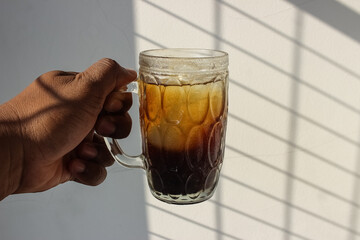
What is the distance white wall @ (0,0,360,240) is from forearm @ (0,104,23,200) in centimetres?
60

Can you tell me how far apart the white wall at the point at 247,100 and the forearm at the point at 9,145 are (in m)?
0.60

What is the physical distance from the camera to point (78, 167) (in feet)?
3.81

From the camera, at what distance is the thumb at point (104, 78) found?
0.90m

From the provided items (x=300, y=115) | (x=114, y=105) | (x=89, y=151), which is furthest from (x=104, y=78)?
(x=300, y=115)

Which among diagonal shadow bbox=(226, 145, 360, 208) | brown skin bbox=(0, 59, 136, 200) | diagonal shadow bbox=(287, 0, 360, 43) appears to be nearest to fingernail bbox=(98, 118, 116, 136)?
brown skin bbox=(0, 59, 136, 200)

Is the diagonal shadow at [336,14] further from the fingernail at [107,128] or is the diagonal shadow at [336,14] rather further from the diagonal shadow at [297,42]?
the fingernail at [107,128]

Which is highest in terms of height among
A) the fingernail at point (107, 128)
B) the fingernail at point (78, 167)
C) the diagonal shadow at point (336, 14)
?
the diagonal shadow at point (336, 14)

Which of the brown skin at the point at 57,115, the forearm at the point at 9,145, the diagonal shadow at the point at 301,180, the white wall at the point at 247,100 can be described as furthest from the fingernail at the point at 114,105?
the diagonal shadow at the point at 301,180

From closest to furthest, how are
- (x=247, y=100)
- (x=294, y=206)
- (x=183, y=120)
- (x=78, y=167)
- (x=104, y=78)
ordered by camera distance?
1. (x=183, y=120)
2. (x=104, y=78)
3. (x=78, y=167)
4. (x=247, y=100)
5. (x=294, y=206)

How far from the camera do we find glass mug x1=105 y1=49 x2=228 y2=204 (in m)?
0.77

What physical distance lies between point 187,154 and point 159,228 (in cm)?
95

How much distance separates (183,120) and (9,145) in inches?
16.9

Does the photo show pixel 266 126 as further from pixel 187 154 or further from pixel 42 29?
pixel 42 29

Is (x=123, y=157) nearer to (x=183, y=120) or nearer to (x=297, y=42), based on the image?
(x=183, y=120)
